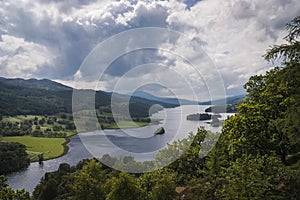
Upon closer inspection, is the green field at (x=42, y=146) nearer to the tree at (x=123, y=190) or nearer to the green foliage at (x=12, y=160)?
the green foliage at (x=12, y=160)

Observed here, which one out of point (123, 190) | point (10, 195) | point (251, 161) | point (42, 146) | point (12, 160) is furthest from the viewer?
point (42, 146)

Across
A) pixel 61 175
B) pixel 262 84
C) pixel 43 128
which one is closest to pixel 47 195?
pixel 61 175

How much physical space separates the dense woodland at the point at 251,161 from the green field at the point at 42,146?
84279 millimetres

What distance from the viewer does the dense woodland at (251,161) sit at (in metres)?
9.69

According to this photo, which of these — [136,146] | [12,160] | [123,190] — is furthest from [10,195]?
[12,160]

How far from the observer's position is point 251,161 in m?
12.7

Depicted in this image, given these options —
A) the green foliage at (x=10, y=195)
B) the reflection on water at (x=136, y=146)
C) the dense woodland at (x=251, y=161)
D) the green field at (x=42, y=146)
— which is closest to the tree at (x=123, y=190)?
the dense woodland at (x=251, y=161)

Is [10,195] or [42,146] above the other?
[10,195]

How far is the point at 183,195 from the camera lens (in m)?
20.8

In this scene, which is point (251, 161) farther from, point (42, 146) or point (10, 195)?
point (42, 146)

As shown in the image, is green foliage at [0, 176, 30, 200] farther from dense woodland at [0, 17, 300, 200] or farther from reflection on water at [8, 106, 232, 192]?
reflection on water at [8, 106, 232, 192]

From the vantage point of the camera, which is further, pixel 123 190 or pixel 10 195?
pixel 123 190

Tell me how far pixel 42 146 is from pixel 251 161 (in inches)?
4519

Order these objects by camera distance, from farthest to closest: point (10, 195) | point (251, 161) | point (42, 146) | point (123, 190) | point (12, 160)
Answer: point (42, 146) < point (12, 160) < point (123, 190) < point (10, 195) < point (251, 161)
